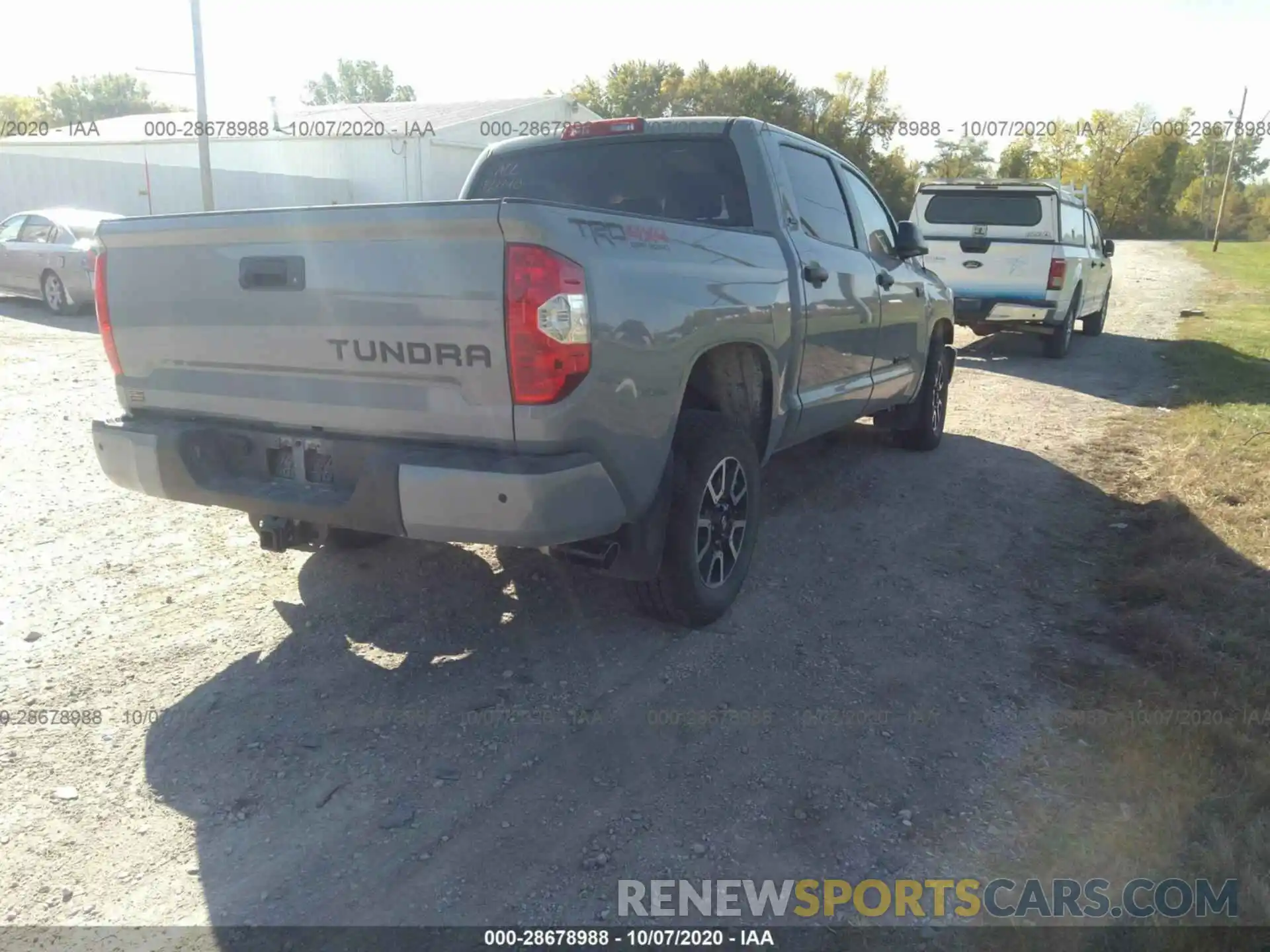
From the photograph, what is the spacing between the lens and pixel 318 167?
3266 cm

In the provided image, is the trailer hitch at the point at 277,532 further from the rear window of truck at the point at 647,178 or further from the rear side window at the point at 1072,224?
the rear side window at the point at 1072,224

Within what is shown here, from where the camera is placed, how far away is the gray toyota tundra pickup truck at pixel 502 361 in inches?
122

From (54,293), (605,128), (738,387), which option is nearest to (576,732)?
(738,387)

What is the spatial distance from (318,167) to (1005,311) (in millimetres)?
26769

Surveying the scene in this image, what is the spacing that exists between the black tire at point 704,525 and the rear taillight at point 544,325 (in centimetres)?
91

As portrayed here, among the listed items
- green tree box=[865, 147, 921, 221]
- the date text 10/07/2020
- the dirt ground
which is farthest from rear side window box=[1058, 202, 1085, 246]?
green tree box=[865, 147, 921, 221]

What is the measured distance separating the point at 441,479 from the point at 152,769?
4.30ft

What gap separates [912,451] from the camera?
7.33m

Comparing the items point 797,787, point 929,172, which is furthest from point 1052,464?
point 929,172

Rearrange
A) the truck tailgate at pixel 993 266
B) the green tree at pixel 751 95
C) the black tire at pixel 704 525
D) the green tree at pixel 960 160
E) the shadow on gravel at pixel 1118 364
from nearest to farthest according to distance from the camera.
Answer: the black tire at pixel 704 525, the shadow on gravel at pixel 1118 364, the truck tailgate at pixel 993 266, the green tree at pixel 751 95, the green tree at pixel 960 160

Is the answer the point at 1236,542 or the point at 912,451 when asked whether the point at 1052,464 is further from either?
the point at 1236,542

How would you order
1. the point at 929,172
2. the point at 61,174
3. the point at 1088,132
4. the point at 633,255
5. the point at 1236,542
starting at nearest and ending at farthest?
the point at 633,255 → the point at 1236,542 → the point at 61,174 → the point at 929,172 → the point at 1088,132

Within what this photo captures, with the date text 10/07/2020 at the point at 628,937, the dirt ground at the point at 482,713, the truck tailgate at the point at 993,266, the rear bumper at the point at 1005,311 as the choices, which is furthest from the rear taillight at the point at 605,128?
the truck tailgate at the point at 993,266

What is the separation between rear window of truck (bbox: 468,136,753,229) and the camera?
4.64 meters
